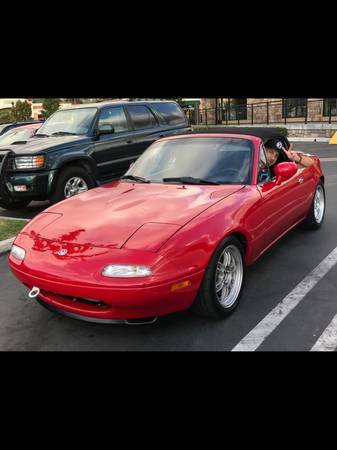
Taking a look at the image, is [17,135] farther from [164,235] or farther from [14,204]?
[164,235]

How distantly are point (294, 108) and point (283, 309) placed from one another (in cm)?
2223

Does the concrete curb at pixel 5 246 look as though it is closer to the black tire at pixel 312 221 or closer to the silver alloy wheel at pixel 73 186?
the silver alloy wheel at pixel 73 186

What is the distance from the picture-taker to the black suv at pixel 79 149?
7086 mm

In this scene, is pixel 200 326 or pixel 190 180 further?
pixel 190 180

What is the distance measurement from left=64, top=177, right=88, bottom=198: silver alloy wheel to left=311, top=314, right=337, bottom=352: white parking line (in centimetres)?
505

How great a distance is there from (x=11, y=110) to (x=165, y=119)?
101ft

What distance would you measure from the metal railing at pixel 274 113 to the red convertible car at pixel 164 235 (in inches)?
742

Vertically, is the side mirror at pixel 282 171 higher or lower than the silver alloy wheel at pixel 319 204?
higher

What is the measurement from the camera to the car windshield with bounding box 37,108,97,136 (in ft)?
26.1

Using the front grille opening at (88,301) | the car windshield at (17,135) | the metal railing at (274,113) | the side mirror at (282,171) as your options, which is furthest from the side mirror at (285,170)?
the metal railing at (274,113)

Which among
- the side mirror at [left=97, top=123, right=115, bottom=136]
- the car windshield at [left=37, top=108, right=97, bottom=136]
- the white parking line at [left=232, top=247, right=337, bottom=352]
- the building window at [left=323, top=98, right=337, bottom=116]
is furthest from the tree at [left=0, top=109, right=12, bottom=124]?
the white parking line at [left=232, top=247, right=337, bottom=352]

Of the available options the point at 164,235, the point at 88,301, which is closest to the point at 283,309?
the point at 164,235

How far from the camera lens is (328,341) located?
3266 mm

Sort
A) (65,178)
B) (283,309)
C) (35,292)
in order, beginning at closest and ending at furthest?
(35,292) < (283,309) < (65,178)
